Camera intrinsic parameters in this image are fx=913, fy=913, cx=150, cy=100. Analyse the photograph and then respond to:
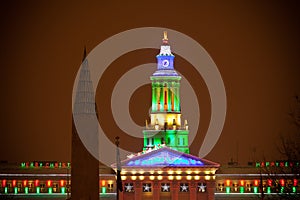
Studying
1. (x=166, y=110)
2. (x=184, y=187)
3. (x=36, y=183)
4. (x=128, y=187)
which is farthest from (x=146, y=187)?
(x=36, y=183)

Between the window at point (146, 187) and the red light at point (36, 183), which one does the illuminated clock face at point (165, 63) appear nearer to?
the window at point (146, 187)

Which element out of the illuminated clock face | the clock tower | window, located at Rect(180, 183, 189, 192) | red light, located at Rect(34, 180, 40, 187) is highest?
the illuminated clock face

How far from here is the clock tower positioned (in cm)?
14688

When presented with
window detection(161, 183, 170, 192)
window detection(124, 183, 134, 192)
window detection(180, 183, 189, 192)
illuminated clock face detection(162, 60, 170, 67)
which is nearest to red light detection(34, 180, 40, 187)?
window detection(124, 183, 134, 192)

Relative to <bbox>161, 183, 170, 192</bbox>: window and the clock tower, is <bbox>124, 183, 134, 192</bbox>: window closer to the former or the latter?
<bbox>161, 183, 170, 192</bbox>: window

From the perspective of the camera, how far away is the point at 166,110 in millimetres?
147500

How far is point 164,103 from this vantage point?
148000 millimetres

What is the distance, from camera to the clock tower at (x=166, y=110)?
146875 mm

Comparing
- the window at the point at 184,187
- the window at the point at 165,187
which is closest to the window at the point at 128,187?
the window at the point at 165,187

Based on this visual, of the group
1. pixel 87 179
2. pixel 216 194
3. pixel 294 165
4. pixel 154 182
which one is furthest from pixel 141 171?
pixel 294 165

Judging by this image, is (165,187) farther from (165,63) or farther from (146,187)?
(165,63)

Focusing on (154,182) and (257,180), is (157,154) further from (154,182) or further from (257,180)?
(257,180)

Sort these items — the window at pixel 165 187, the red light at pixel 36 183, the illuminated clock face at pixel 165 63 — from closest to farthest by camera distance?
the window at pixel 165 187 → the red light at pixel 36 183 → the illuminated clock face at pixel 165 63

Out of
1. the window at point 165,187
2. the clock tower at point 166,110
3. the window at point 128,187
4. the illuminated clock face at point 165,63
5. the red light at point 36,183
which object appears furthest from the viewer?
the illuminated clock face at point 165,63
